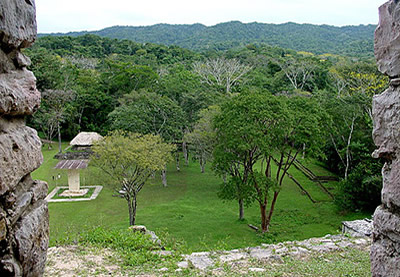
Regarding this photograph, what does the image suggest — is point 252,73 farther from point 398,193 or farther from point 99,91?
point 398,193

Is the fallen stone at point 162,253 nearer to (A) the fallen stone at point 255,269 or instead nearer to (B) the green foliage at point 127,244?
(B) the green foliage at point 127,244

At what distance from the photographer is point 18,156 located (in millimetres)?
2338

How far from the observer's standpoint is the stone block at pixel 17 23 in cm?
221

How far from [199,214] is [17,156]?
505 inches

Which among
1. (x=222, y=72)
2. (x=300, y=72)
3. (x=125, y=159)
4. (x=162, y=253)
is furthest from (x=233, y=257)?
(x=222, y=72)

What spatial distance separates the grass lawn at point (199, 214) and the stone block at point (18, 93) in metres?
8.85

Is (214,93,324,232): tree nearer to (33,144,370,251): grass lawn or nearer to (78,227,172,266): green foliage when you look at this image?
(33,144,370,251): grass lawn

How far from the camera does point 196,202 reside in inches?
651

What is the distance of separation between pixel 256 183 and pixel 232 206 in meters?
4.27

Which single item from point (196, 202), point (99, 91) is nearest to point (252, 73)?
point (99, 91)

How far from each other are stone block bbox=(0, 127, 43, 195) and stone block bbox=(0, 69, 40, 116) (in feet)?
0.51

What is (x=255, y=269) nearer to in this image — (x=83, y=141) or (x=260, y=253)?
(x=260, y=253)


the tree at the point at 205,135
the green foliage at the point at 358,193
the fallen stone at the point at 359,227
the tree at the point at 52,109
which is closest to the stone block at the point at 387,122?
the fallen stone at the point at 359,227

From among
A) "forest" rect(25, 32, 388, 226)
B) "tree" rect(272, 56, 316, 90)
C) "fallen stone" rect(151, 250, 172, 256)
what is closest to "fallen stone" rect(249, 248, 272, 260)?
"fallen stone" rect(151, 250, 172, 256)
